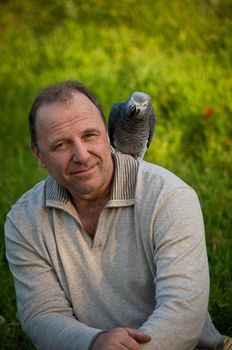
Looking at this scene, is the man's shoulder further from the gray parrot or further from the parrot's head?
the parrot's head

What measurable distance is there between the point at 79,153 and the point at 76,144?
0.04 metres

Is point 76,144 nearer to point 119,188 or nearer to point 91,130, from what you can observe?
point 91,130

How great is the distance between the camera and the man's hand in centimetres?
182

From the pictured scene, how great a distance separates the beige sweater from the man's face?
82 mm

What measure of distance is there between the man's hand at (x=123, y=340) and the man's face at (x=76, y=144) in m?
0.49

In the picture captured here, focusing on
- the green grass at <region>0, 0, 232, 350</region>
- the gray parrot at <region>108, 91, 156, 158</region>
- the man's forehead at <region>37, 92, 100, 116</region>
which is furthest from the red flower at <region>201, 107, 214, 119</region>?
the man's forehead at <region>37, 92, 100, 116</region>

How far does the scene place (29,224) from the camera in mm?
2170

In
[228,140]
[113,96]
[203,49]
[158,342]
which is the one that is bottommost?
[158,342]

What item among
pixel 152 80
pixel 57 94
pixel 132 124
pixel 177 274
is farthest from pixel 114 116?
pixel 152 80

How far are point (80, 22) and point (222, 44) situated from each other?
2.06 meters

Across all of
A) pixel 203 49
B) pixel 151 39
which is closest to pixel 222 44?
pixel 203 49

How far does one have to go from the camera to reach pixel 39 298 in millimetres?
2115

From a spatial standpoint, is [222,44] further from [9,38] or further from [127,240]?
[127,240]

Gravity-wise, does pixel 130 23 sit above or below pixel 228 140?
above
